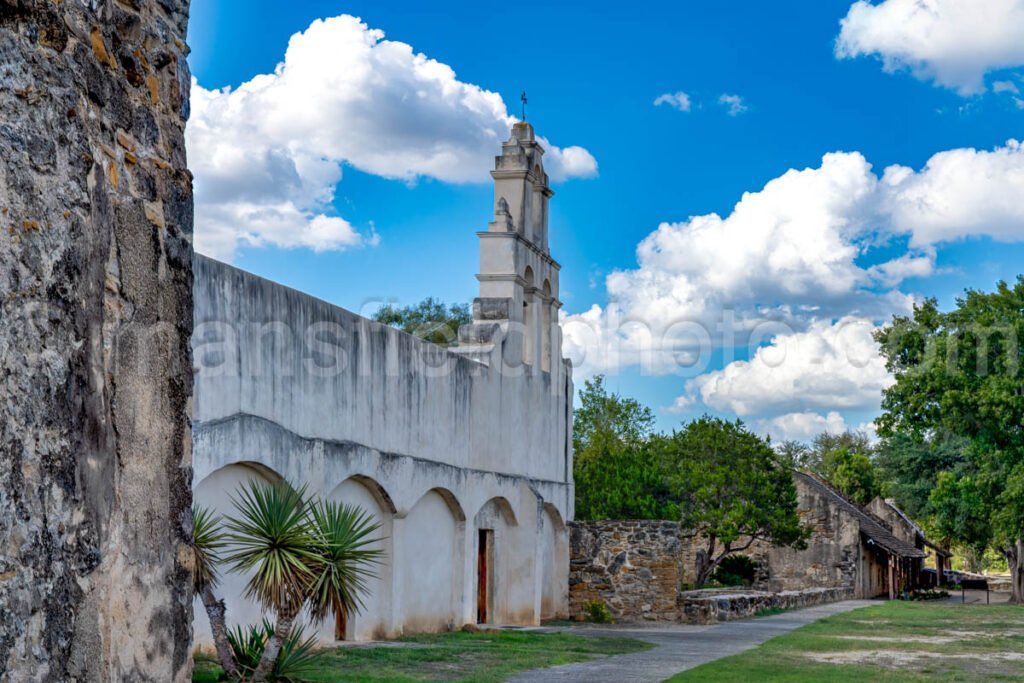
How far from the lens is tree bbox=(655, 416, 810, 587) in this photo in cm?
3344

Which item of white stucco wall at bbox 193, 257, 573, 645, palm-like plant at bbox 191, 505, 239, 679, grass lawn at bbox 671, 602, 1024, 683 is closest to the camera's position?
palm-like plant at bbox 191, 505, 239, 679

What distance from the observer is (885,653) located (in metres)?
18.5

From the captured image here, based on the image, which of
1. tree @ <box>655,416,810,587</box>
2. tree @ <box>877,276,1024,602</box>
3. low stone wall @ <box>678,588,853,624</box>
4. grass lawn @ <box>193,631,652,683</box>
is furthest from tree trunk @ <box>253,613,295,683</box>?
tree @ <box>877,276,1024,602</box>

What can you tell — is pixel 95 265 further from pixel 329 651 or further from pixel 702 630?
pixel 702 630

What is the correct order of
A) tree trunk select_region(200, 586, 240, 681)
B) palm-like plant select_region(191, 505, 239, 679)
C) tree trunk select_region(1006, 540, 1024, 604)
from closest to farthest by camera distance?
1. palm-like plant select_region(191, 505, 239, 679)
2. tree trunk select_region(200, 586, 240, 681)
3. tree trunk select_region(1006, 540, 1024, 604)

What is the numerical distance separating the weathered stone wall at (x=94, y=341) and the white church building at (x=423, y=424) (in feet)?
26.7

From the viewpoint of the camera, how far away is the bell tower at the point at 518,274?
23516mm

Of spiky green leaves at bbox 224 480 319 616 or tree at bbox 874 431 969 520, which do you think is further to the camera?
tree at bbox 874 431 969 520

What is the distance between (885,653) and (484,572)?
739 cm

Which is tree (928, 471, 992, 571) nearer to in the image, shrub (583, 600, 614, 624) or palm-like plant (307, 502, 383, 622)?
shrub (583, 600, 614, 624)

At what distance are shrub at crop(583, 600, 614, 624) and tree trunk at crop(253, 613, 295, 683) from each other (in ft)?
47.7

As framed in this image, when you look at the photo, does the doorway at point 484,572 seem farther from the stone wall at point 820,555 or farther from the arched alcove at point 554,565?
the stone wall at point 820,555

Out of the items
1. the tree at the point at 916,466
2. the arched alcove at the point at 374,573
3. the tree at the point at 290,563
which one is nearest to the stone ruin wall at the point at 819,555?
the tree at the point at 916,466

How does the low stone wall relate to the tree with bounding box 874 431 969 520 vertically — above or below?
below
